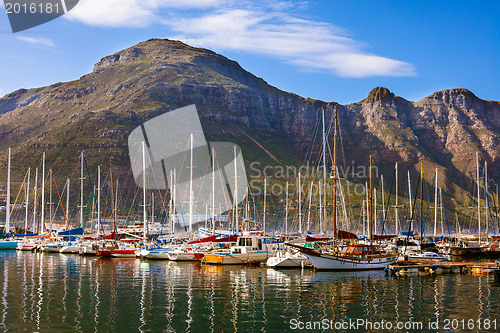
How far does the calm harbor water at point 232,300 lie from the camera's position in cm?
2391

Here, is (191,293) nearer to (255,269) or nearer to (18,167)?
(255,269)

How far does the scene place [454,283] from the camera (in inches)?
1569

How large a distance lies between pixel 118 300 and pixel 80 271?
20.2 m

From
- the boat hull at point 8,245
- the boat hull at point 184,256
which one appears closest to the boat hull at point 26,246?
the boat hull at point 8,245

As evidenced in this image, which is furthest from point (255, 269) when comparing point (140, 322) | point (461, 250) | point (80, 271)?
point (461, 250)

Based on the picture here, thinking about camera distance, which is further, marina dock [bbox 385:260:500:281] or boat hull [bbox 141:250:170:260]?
boat hull [bbox 141:250:170:260]

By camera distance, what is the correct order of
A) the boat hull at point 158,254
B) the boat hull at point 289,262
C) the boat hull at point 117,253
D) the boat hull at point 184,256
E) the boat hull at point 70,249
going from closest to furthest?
the boat hull at point 289,262, the boat hull at point 184,256, the boat hull at point 158,254, the boat hull at point 117,253, the boat hull at point 70,249

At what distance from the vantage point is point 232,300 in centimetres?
3066

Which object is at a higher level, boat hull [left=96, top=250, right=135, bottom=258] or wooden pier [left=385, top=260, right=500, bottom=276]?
wooden pier [left=385, top=260, right=500, bottom=276]

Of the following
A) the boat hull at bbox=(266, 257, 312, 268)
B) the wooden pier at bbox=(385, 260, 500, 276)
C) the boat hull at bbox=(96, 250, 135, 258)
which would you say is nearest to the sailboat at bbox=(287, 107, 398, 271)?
the wooden pier at bbox=(385, 260, 500, 276)

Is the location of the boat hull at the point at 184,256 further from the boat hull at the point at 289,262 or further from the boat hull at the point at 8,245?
the boat hull at the point at 8,245

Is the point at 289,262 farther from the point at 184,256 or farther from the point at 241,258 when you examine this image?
the point at 184,256

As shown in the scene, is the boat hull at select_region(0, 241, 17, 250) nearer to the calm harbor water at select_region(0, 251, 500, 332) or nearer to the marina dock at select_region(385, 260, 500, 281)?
the calm harbor water at select_region(0, 251, 500, 332)

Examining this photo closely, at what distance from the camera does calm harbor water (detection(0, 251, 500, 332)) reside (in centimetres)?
2391
